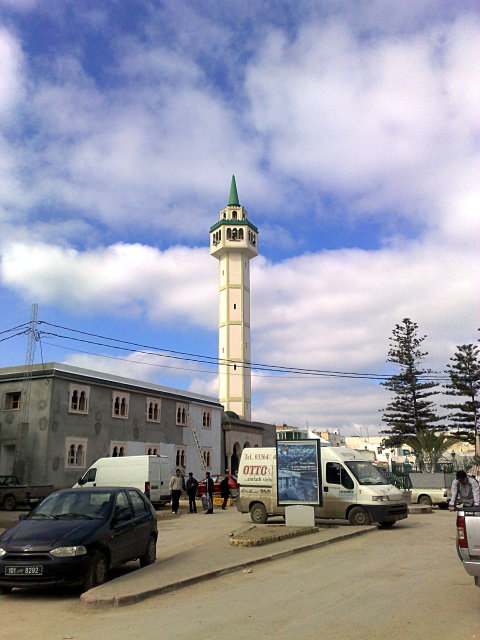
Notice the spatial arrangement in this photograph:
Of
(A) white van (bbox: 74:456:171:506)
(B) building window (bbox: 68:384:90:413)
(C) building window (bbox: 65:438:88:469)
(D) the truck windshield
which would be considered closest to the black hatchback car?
(D) the truck windshield

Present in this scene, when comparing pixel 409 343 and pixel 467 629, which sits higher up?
pixel 409 343

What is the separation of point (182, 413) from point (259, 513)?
24108mm

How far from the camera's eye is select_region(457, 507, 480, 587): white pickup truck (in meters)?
6.74

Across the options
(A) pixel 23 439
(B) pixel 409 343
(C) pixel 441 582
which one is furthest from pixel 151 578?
(B) pixel 409 343

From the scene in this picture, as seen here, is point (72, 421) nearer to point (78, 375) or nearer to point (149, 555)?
point (78, 375)

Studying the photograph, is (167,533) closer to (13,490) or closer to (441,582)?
(441,582)

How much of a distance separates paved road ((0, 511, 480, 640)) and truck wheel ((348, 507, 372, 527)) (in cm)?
629

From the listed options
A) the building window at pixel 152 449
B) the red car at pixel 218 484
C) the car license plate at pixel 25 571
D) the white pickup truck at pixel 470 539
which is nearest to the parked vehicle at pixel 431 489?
the red car at pixel 218 484

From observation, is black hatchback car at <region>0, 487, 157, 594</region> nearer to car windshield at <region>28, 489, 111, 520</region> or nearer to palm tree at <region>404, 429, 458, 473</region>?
car windshield at <region>28, 489, 111, 520</region>

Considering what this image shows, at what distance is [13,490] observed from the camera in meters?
27.3

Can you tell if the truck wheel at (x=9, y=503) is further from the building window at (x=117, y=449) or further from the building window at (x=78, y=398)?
the building window at (x=117, y=449)

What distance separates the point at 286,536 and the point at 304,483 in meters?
2.75

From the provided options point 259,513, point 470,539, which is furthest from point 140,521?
point 259,513

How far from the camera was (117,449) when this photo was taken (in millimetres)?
35781
